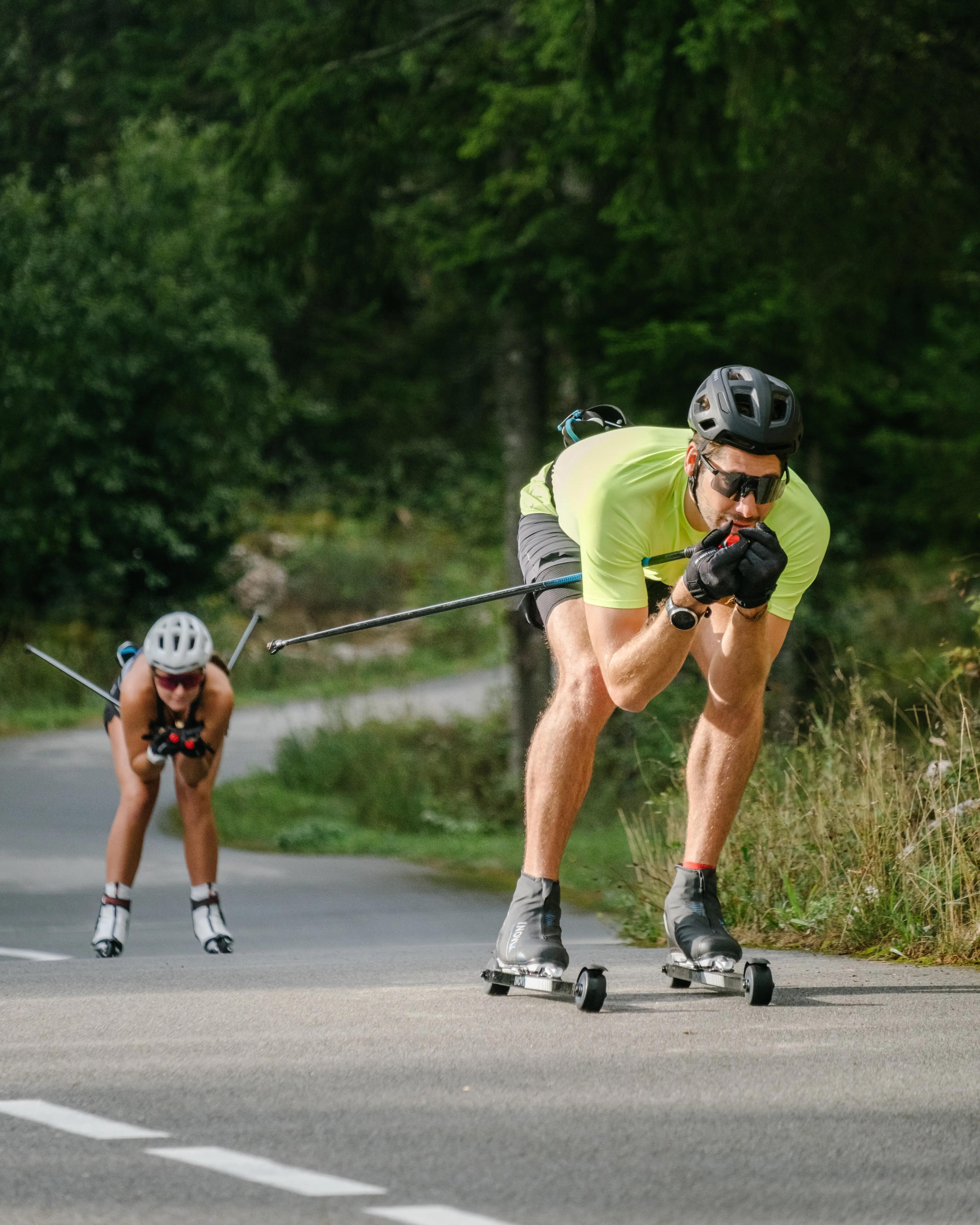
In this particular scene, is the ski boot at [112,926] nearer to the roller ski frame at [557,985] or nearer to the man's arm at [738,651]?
the roller ski frame at [557,985]

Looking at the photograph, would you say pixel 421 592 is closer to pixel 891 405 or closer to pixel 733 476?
pixel 891 405

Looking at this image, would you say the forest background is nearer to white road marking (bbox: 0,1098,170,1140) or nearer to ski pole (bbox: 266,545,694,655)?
ski pole (bbox: 266,545,694,655)

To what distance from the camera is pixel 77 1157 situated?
398cm

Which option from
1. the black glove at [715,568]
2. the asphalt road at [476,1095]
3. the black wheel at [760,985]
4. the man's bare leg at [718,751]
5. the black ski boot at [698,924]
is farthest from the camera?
the man's bare leg at [718,751]

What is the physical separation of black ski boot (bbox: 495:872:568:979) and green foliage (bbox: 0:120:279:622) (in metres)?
22.3

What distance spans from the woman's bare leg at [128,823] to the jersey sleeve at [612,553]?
391 centimetres

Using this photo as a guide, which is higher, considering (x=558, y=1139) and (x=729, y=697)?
(x=729, y=697)

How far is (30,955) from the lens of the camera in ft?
33.2

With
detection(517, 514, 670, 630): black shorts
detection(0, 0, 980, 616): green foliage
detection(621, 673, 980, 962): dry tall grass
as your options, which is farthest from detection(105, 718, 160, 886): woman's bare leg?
detection(0, 0, 980, 616): green foliage

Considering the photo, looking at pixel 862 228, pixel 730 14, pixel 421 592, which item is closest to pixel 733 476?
pixel 730 14

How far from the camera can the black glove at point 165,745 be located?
28.3 feet

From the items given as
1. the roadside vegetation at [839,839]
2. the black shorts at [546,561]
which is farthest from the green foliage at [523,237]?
the black shorts at [546,561]

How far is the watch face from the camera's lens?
516 centimetres

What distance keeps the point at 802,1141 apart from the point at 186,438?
26.0m
